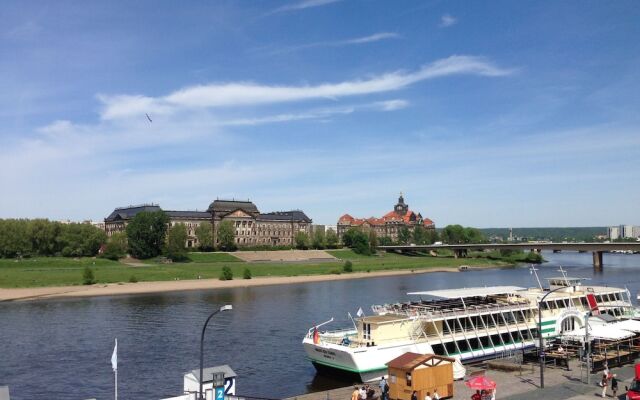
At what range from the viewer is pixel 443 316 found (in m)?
48.2

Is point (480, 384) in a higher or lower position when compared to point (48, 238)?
lower

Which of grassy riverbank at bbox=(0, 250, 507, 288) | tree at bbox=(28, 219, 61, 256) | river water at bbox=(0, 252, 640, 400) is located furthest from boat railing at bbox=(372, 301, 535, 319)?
tree at bbox=(28, 219, 61, 256)

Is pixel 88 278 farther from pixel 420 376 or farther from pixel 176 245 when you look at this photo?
pixel 420 376

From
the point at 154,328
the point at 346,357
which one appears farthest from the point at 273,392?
the point at 154,328

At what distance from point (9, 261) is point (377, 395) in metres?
127

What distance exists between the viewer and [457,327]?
49.9 metres

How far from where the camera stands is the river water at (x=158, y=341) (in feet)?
145

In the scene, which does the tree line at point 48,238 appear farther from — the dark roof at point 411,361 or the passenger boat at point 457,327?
the dark roof at point 411,361

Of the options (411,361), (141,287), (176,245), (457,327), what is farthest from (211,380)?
(176,245)

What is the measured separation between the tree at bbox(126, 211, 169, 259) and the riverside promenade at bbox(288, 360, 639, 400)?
13540cm

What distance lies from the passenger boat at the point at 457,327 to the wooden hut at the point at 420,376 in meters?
7.46

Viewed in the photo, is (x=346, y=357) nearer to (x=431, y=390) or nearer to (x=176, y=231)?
(x=431, y=390)

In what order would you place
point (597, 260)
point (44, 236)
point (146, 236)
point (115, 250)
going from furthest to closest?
point (597, 260) < point (146, 236) < point (115, 250) < point (44, 236)

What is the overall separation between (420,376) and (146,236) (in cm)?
14487
